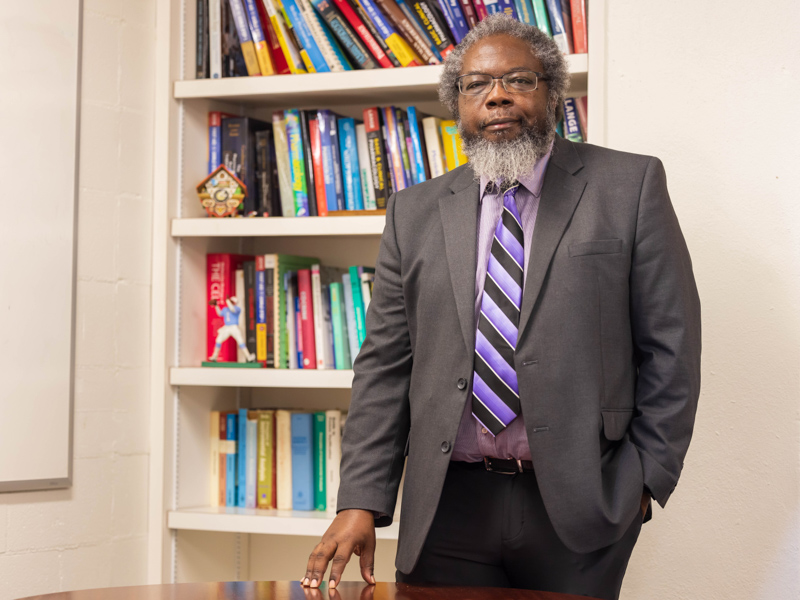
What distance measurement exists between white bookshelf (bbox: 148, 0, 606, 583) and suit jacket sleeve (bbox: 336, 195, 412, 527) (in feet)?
2.00

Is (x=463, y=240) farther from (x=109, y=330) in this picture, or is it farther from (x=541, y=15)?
(x=109, y=330)

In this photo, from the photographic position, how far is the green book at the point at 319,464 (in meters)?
2.35

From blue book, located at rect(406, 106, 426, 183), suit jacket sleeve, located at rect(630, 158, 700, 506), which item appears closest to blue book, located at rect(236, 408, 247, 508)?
blue book, located at rect(406, 106, 426, 183)

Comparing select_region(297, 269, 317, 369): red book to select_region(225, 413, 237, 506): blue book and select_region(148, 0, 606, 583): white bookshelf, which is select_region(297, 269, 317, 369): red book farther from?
select_region(225, 413, 237, 506): blue book

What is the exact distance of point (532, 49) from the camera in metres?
1.55

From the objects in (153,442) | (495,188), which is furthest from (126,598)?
(153,442)

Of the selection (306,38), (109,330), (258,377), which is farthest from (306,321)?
(306,38)

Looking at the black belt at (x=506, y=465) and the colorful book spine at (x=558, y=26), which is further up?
the colorful book spine at (x=558, y=26)

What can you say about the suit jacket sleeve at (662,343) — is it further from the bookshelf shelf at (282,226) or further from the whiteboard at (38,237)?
the whiteboard at (38,237)

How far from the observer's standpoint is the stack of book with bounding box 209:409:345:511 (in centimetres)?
235

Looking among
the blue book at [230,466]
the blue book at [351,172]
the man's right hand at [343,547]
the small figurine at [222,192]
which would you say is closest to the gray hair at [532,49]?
the blue book at [351,172]

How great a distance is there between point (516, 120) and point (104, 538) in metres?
1.55

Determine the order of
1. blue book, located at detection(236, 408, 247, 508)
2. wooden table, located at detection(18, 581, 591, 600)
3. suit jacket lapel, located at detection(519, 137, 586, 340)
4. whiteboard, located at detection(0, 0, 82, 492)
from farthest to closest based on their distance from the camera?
blue book, located at detection(236, 408, 247, 508), whiteboard, located at detection(0, 0, 82, 492), suit jacket lapel, located at detection(519, 137, 586, 340), wooden table, located at detection(18, 581, 591, 600)

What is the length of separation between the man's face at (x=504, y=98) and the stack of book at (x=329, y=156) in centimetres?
69
